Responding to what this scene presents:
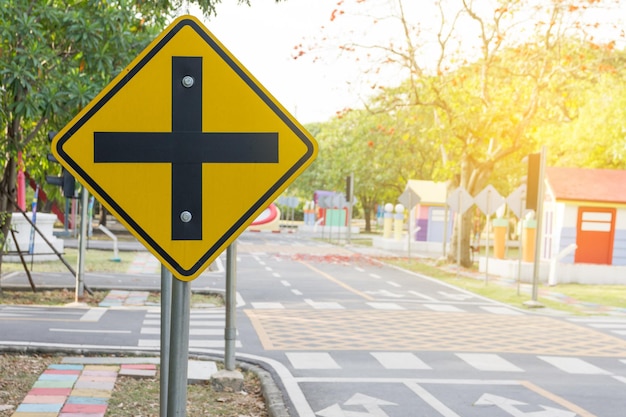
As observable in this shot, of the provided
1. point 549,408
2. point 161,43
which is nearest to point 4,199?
point 549,408

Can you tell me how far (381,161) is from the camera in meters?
59.0

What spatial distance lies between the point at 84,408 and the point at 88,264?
1868 centimetres

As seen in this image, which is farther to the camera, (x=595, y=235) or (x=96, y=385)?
(x=595, y=235)

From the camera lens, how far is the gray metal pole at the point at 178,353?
3.30 metres

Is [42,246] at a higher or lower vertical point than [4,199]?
lower

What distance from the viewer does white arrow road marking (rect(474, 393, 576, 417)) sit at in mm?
8359

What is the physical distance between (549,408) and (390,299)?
11.0 m

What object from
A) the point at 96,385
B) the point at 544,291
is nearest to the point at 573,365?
the point at 96,385

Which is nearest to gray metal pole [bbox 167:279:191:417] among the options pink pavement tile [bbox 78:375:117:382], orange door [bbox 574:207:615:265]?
pink pavement tile [bbox 78:375:117:382]

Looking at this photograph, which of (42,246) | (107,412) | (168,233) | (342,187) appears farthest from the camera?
(342,187)

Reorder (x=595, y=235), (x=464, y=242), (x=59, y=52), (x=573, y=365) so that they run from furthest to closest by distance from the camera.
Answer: (x=464, y=242) < (x=595, y=235) < (x=59, y=52) < (x=573, y=365)

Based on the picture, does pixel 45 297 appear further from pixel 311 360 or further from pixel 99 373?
pixel 99 373

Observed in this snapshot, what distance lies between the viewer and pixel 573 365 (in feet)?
37.7

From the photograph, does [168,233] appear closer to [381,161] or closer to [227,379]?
[227,379]
